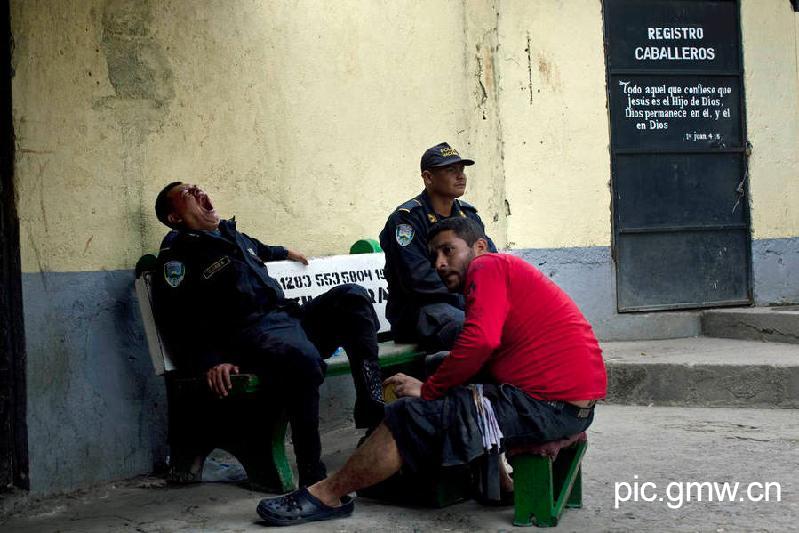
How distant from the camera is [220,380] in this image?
14.3ft

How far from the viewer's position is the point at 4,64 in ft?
14.6

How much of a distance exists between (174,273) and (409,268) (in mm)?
1268

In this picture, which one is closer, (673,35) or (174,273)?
(174,273)

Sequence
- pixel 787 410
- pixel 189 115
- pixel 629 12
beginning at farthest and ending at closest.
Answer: pixel 629 12 < pixel 787 410 < pixel 189 115

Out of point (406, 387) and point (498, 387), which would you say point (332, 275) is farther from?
point (498, 387)

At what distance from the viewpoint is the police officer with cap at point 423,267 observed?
523 cm

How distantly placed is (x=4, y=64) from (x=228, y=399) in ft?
5.69

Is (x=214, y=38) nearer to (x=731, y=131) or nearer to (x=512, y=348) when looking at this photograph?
(x=512, y=348)

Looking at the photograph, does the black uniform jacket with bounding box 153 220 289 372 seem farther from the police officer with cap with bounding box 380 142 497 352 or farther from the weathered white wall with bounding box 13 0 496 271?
the police officer with cap with bounding box 380 142 497 352

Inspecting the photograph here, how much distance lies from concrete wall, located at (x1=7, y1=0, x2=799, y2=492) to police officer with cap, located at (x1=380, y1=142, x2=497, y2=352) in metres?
0.71

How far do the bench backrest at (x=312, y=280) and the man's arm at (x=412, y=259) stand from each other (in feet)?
1.14

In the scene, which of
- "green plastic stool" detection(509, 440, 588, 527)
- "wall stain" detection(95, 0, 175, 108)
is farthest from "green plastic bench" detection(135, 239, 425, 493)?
"green plastic stool" detection(509, 440, 588, 527)

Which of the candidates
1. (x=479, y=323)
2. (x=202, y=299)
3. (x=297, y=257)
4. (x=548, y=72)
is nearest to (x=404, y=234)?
(x=297, y=257)

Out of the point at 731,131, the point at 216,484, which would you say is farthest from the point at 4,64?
the point at 731,131
